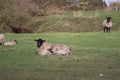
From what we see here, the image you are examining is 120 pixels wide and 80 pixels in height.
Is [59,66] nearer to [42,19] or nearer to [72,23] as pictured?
[72,23]

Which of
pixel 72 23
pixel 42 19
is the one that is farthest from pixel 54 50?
pixel 42 19

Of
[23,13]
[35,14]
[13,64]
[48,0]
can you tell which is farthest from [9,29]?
[13,64]

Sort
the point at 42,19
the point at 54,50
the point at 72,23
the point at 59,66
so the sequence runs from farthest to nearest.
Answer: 1. the point at 42,19
2. the point at 72,23
3. the point at 54,50
4. the point at 59,66

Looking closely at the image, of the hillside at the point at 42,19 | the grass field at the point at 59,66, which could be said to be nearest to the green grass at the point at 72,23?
the hillside at the point at 42,19

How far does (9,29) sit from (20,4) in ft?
10.6

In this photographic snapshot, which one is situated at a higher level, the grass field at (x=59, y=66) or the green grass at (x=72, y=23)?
the grass field at (x=59, y=66)

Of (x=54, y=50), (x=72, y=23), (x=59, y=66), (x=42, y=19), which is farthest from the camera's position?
(x=42, y=19)

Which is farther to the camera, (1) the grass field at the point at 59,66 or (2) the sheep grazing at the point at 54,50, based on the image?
(2) the sheep grazing at the point at 54,50

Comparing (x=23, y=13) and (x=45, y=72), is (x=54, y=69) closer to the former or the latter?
(x=45, y=72)

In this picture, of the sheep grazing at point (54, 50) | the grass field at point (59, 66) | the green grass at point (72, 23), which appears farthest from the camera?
the green grass at point (72, 23)

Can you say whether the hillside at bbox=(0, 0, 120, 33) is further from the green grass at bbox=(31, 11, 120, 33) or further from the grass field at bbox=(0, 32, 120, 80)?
the grass field at bbox=(0, 32, 120, 80)

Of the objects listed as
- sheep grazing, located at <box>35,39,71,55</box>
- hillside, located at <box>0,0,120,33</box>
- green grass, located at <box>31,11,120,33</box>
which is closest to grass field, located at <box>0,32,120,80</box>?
sheep grazing, located at <box>35,39,71,55</box>

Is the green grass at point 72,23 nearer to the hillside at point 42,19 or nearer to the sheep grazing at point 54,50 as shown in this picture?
the hillside at point 42,19

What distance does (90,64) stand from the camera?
18.0 m
